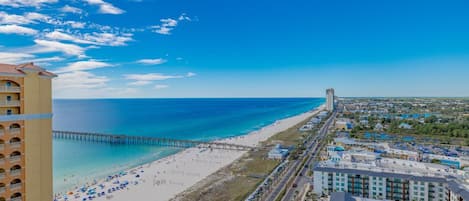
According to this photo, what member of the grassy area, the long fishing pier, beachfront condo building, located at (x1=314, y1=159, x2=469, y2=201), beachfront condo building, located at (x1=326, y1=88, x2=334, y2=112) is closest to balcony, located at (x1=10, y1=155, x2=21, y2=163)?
the grassy area

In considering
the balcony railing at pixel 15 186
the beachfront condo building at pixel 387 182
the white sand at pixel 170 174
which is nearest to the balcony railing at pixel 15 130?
the balcony railing at pixel 15 186

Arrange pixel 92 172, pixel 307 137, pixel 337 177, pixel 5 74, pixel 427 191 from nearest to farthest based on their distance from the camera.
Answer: pixel 5 74, pixel 427 191, pixel 337 177, pixel 92 172, pixel 307 137

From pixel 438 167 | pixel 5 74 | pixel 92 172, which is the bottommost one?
pixel 92 172

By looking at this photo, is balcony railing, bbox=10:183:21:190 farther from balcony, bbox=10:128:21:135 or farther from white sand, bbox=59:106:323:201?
white sand, bbox=59:106:323:201

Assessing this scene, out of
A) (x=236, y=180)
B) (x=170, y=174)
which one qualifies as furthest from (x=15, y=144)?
(x=170, y=174)

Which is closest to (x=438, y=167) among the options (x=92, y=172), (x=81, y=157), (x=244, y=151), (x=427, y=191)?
(x=427, y=191)

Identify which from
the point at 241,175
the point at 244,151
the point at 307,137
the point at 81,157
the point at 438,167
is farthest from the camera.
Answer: the point at 307,137

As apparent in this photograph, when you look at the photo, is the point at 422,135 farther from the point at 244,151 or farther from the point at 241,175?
the point at 241,175
